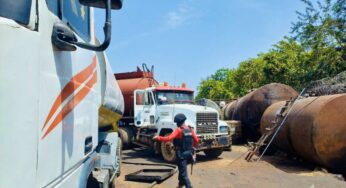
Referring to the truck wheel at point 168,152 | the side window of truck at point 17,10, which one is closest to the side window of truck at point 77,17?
the side window of truck at point 17,10

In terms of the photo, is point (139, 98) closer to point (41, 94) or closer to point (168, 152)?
point (168, 152)

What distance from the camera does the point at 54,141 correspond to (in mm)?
2023

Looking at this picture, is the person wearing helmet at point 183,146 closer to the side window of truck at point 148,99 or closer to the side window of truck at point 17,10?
the side window of truck at point 148,99

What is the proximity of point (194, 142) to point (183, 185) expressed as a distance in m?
0.97

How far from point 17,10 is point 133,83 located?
573 inches

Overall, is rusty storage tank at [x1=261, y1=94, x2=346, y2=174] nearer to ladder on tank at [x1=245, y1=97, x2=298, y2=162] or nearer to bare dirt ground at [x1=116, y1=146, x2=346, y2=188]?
bare dirt ground at [x1=116, y1=146, x2=346, y2=188]

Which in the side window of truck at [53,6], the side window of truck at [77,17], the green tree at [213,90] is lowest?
the side window of truck at [53,6]

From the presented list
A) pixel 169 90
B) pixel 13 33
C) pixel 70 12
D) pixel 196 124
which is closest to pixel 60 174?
pixel 13 33

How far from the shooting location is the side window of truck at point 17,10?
5.34 ft

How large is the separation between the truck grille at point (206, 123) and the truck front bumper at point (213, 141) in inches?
9.1

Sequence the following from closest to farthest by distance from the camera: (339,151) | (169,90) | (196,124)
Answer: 1. (339,151)
2. (196,124)
3. (169,90)

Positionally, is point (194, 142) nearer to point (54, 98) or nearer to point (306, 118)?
point (306, 118)

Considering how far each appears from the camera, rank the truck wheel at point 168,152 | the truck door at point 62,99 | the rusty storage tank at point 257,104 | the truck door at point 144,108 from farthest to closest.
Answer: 1. the rusty storage tank at point 257,104
2. the truck door at point 144,108
3. the truck wheel at point 168,152
4. the truck door at point 62,99

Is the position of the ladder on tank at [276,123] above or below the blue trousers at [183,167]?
above
